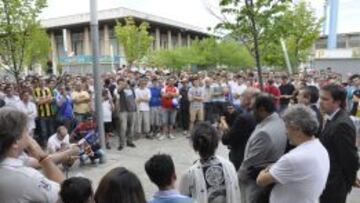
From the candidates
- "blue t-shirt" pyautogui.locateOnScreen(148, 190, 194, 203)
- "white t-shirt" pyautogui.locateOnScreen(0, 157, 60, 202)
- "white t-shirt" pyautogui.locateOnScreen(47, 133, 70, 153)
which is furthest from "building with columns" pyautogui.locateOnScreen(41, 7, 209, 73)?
"white t-shirt" pyautogui.locateOnScreen(0, 157, 60, 202)

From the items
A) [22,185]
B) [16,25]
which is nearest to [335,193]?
[22,185]

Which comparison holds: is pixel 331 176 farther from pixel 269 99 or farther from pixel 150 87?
pixel 150 87

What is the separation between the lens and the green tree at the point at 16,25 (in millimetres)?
12945

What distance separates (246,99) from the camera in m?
5.09

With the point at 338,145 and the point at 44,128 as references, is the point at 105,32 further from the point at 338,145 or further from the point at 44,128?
the point at 338,145

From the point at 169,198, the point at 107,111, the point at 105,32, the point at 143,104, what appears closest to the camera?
the point at 169,198

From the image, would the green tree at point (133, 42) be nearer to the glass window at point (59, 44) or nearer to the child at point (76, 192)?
the glass window at point (59, 44)

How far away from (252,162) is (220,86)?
10.0m

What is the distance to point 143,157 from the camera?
10.7 m

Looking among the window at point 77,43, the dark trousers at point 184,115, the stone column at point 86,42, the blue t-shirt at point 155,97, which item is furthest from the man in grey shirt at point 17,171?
the window at point 77,43

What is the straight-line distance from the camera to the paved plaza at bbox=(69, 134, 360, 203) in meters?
8.99

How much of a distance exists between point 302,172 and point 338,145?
983 millimetres

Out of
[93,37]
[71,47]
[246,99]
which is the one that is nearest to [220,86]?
[93,37]

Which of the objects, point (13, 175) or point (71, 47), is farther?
point (71, 47)
